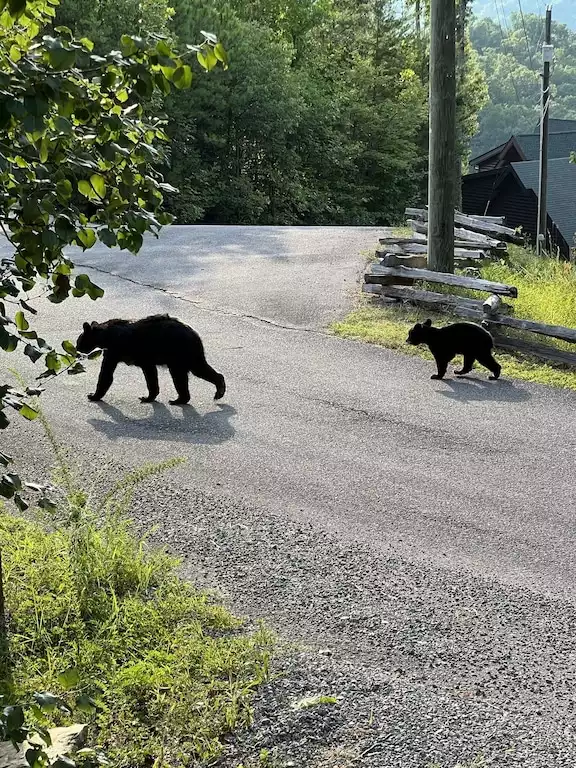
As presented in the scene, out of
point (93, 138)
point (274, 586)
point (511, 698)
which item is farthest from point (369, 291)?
point (93, 138)

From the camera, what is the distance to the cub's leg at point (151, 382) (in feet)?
32.2

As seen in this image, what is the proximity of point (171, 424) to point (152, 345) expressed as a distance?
0.86 meters

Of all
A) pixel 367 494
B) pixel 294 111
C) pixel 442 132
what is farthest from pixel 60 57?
pixel 294 111

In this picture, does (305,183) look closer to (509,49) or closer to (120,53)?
(120,53)

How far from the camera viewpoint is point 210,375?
988 cm

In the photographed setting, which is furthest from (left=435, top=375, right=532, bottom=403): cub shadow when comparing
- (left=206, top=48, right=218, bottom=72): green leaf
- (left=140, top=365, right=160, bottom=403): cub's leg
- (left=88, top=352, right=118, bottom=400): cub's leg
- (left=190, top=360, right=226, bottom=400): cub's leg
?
(left=206, top=48, right=218, bottom=72): green leaf

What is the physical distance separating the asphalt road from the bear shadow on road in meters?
0.03

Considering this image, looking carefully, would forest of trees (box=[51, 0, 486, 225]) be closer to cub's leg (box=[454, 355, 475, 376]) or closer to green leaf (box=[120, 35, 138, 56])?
cub's leg (box=[454, 355, 475, 376])

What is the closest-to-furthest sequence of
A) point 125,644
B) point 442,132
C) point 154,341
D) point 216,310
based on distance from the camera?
point 125,644 < point 154,341 < point 442,132 < point 216,310

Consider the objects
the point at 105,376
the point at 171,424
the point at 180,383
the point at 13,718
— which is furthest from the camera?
the point at 105,376

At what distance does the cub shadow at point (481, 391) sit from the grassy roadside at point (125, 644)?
5516 mm

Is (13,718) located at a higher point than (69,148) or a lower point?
lower

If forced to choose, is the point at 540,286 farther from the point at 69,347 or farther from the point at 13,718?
the point at 13,718

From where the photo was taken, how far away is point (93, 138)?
2691mm
